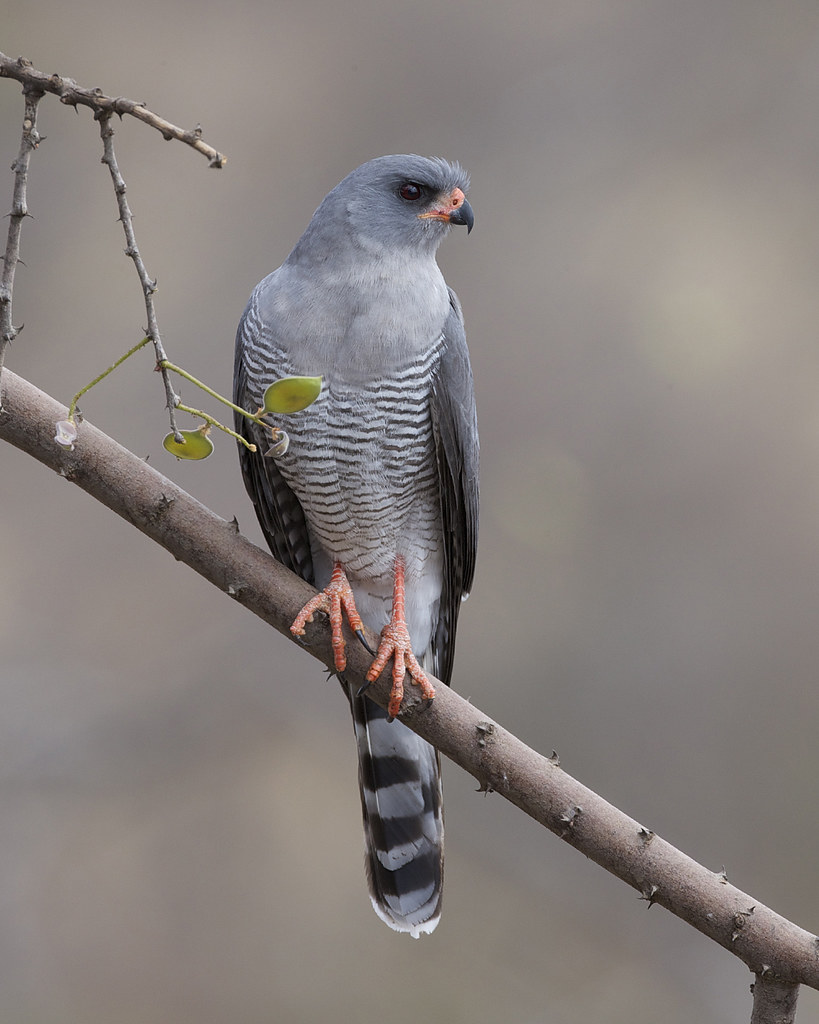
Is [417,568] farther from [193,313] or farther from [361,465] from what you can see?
[193,313]

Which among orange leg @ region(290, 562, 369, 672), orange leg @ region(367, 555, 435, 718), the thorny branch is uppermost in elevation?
orange leg @ region(290, 562, 369, 672)

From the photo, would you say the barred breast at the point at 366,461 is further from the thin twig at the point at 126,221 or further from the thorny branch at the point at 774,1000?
the thorny branch at the point at 774,1000

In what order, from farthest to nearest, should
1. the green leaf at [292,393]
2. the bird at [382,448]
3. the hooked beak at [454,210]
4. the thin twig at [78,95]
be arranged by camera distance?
the hooked beak at [454,210], the bird at [382,448], the green leaf at [292,393], the thin twig at [78,95]

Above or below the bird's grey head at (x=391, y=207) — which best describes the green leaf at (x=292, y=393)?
above

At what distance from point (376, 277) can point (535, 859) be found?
2.55 metres

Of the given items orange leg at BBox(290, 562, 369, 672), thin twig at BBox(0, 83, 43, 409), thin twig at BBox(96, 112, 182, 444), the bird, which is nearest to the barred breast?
the bird

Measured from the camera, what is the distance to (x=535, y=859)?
3697mm

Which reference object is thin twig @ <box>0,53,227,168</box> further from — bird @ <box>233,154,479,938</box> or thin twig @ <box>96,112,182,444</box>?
bird @ <box>233,154,479,938</box>

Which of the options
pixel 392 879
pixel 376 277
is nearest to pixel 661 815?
pixel 392 879

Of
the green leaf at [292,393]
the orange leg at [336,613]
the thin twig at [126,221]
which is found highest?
the thin twig at [126,221]

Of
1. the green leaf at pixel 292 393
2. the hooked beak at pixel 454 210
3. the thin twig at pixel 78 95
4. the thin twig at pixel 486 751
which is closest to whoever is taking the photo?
the thin twig at pixel 78 95

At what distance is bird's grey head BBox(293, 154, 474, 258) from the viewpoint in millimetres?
1916

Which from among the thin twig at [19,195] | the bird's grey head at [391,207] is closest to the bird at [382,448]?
the bird's grey head at [391,207]

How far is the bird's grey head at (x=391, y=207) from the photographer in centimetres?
192
